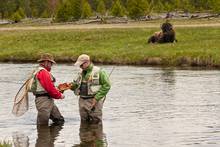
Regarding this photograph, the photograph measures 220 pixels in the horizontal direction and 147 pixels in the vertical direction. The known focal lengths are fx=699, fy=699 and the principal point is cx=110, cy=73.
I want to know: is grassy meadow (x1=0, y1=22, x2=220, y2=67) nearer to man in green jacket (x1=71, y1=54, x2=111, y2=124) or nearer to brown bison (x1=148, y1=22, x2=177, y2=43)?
brown bison (x1=148, y1=22, x2=177, y2=43)

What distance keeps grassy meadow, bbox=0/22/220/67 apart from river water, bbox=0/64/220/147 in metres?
6.13

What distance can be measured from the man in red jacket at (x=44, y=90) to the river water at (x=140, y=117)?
0.40 metres

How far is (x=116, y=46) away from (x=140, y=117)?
79.0 feet

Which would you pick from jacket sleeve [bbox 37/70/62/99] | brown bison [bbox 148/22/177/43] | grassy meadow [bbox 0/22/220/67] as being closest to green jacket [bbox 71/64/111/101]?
jacket sleeve [bbox 37/70/62/99]

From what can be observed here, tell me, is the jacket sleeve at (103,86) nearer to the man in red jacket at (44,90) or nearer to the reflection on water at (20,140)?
the man in red jacket at (44,90)

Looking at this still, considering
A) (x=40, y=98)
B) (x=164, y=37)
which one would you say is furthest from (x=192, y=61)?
(x=40, y=98)

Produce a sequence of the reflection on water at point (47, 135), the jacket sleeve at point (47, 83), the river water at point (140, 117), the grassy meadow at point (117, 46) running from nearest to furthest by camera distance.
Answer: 1. the reflection on water at point (47, 135)
2. the river water at point (140, 117)
3. the jacket sleeve at point (47, 83)
4. the grassy meadow at point (117, 46)

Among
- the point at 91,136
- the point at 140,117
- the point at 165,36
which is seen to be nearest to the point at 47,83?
the point at 91,136

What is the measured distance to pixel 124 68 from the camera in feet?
117

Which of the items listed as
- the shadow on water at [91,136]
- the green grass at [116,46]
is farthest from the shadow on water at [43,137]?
the green grass at [116,46]

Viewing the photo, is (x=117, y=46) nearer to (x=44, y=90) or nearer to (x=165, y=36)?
(x=165, y=36)

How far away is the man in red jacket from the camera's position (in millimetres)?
17328

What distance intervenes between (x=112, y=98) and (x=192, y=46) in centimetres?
1654

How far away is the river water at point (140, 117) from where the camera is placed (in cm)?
1570
